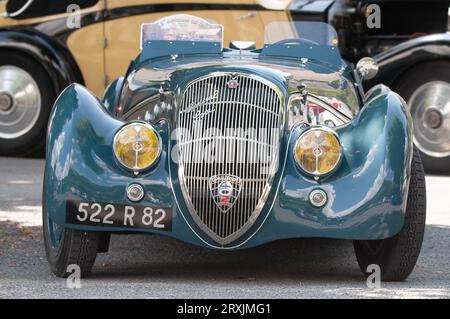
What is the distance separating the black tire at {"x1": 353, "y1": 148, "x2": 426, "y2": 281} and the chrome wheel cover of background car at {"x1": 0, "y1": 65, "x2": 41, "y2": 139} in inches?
262

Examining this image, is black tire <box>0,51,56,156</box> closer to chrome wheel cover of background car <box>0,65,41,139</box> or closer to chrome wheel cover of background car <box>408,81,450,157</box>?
chrome wheel cover of background car <box>0,65,41,139</box>

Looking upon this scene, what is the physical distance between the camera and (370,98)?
24.0ft

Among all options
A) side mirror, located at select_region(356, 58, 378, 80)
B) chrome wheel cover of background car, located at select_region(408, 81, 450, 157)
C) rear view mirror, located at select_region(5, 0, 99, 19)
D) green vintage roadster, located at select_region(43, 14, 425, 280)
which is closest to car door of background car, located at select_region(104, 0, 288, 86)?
rear view mirror, located at select_region(5, 0, 99, 19)

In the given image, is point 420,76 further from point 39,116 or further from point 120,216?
point 120,216

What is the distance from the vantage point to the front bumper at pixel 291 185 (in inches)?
260

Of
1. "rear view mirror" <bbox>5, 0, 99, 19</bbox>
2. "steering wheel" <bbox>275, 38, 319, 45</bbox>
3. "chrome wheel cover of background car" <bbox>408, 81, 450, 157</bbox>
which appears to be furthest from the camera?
"rear view mirror" <bbox>5, 0, 99, 19</bbox>

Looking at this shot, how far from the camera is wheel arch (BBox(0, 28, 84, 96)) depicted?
12.9m

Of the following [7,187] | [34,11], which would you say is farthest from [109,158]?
[34,11]

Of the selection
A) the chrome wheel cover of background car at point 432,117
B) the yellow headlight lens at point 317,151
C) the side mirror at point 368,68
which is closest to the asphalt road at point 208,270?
the yellow headlight lens at point 317,151

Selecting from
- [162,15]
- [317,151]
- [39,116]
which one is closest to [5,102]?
[39,116]

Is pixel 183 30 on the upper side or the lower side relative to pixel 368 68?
upper

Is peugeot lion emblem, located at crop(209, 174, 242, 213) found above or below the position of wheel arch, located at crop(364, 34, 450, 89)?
below

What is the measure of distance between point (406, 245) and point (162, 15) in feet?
21.2

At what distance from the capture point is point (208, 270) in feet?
24.4
